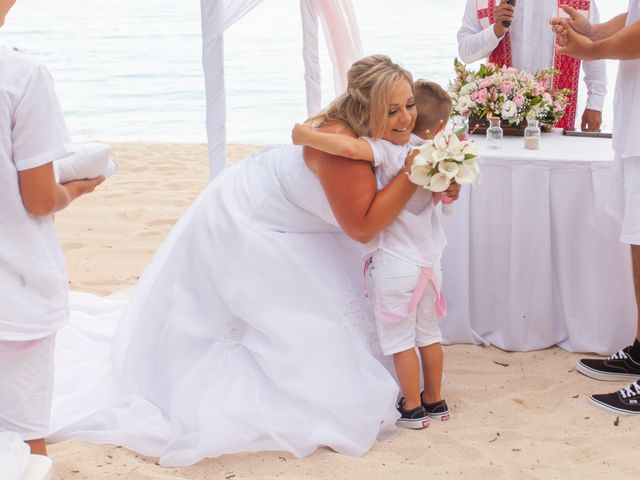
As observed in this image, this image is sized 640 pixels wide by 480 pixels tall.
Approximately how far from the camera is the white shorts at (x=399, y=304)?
3.03 m

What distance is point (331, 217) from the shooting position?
311 cm

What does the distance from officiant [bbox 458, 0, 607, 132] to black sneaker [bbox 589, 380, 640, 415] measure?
167 cm

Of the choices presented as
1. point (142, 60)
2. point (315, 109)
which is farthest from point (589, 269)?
point (142, 60)

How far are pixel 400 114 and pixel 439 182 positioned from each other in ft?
1.00

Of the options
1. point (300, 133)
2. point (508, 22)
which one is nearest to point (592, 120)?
Answer: point (508, 22)

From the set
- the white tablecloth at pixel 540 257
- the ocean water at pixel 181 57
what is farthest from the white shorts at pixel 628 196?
the ocean water at pixel 181 57

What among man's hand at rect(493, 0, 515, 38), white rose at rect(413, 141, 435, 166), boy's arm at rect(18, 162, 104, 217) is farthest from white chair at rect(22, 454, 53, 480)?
man's hand at rect(493, 0, 515, 38)

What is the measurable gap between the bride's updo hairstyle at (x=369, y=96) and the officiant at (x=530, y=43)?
5.57ft

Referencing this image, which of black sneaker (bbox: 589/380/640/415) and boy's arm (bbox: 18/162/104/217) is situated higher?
boy's arm (bbox: 18/162/104/217)

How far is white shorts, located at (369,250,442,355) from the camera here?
3.03 metres

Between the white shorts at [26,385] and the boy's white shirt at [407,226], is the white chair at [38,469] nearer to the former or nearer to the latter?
the white shorts at [26,385]

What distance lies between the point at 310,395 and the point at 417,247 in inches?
25.4

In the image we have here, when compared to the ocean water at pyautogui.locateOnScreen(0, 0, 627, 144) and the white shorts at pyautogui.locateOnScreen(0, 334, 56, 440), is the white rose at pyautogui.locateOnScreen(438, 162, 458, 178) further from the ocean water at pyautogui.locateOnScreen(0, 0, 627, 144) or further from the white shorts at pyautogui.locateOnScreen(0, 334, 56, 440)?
the ocean water at pyautogui.locateOnScreen(0, 0, 627, 144)

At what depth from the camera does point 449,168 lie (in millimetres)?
2793
